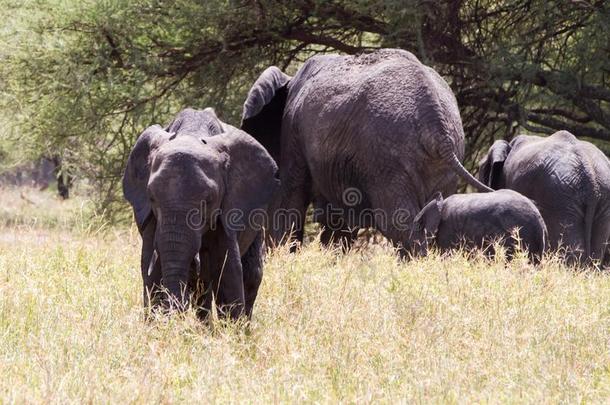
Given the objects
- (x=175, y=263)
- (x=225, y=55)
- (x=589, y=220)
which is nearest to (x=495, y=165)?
(x=589, y=220)

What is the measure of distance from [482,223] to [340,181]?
1344 mm

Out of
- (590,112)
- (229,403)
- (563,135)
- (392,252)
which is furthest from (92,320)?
(590,112)

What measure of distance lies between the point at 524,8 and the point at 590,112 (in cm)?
173

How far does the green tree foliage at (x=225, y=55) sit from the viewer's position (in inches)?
512

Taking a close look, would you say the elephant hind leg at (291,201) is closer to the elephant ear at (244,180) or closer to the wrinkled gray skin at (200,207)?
the wrinkled gray skin at (200,207)

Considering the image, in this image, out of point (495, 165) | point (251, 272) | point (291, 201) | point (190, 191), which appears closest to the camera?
point (190, 191)

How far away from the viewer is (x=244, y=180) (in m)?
6.09

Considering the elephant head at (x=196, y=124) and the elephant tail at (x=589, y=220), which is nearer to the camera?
the elephant head at (x=196, y=124)

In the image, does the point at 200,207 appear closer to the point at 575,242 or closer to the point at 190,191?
the point at 190,191

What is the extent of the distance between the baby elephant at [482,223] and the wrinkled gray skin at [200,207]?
9.03ft

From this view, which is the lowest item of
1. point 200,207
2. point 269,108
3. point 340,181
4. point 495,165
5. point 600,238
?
point 600,238

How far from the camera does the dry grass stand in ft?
15.4

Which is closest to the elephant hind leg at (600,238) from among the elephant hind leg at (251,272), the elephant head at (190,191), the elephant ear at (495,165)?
the elephant ear at (495,165)

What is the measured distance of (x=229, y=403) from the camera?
15.0 ft
